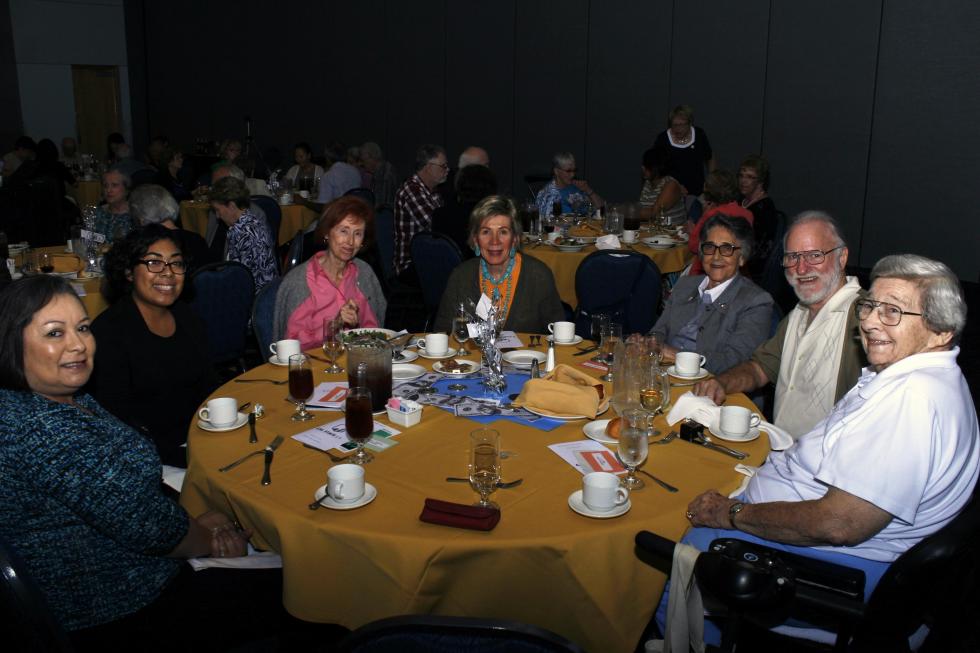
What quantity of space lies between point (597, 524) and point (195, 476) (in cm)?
118

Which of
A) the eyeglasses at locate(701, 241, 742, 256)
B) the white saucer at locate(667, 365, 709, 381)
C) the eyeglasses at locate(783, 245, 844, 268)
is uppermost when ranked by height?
the eyeglasses at locate(783, 245, 844, 268)

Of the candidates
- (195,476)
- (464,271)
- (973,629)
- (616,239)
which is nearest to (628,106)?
(616,239)

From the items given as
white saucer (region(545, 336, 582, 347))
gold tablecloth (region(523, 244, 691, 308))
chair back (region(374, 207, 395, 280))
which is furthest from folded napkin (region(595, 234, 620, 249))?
white saucer (region(545, 336, 582, 347))

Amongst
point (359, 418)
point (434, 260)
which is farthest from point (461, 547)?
point (434, 260)

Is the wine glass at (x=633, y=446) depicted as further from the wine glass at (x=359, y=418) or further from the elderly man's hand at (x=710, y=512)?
the wine glass at (x=359, y=418)

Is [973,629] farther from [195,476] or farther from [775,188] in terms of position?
[775,188]

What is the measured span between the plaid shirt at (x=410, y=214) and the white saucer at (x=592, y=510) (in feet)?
14.9

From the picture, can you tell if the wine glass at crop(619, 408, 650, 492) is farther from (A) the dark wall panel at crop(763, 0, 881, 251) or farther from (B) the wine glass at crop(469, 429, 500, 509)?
(A) the dark wall panel at crop(763, 0, 881, 251)

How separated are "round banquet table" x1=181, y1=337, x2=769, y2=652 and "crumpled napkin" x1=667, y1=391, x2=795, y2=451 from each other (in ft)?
1.08

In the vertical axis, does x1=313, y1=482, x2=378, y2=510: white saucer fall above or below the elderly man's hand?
above

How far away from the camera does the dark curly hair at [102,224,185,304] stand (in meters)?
3.08

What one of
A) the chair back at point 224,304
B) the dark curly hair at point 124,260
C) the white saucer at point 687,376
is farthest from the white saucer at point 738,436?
the chair back at point 224,304

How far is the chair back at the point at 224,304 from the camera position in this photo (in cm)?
415

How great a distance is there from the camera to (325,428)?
8.37 ft
